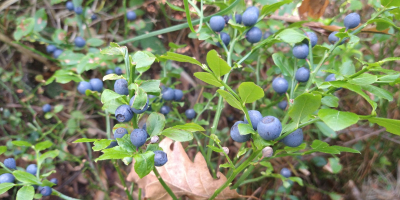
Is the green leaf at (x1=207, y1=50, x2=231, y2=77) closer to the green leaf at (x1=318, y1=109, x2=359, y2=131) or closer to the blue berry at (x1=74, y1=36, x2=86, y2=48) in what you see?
the green leaf at (x1=318, y1=109, x2=359, y2=131)

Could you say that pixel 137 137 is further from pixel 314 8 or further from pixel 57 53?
pixel 57 53

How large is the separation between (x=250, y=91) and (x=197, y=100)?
1.27 meters

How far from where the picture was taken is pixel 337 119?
0.70 m

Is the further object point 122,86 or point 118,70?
point 118,70

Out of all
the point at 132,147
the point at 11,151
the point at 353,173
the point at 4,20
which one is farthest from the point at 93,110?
the point at 353,173

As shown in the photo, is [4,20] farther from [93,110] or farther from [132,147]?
[132,147]

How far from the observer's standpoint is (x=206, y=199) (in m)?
1.35

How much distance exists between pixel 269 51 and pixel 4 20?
2.31 m

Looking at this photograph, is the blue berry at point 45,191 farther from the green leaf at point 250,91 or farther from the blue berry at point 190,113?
the green leaf at point 250,91

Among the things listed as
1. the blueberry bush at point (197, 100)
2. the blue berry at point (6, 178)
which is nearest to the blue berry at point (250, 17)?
the blueberry bush at point (197, 100)

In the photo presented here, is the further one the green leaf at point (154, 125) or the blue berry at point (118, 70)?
the blue berry at point (118, 70)

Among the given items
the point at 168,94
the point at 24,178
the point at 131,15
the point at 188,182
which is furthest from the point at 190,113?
the point at 131,15

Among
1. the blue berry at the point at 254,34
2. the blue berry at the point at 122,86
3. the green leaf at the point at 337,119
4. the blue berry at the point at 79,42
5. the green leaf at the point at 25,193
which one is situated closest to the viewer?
the green leaf at the point at 337,119

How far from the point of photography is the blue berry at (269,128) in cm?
82
